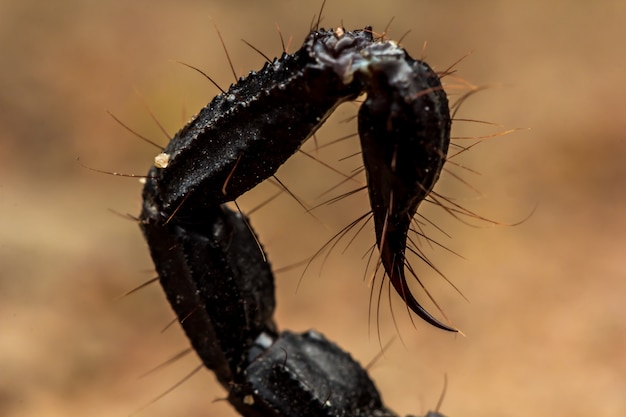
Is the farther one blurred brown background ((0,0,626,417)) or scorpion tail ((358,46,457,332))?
blurred brown background ((0,0,626,417))

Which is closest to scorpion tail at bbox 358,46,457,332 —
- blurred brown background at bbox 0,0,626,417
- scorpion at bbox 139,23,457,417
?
scorpion at bbox 139,23,457,417

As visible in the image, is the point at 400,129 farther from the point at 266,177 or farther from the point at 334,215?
the point at 334,215

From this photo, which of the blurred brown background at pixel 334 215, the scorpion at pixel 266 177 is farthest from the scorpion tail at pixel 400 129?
the blurred brown background at pixel 334 215

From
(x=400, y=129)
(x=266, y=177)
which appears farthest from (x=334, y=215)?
(x=400, y=129)

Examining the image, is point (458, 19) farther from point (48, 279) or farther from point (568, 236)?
point (48, 279)

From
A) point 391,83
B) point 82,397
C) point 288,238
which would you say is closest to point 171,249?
point 391,83

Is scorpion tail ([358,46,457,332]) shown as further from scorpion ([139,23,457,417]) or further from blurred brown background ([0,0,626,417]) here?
blurred brown background ([0,0,626,417])
